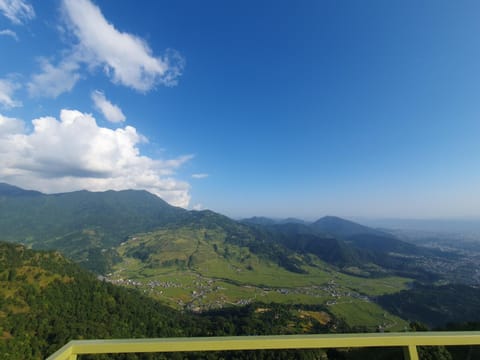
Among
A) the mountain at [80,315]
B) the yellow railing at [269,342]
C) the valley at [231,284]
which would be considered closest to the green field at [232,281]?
the valley at [231,284]

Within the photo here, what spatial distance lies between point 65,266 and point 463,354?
310ft

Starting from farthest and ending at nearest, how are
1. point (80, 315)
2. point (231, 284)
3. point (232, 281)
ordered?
point (232, 281)
point (231, 284)
point (80, 315)

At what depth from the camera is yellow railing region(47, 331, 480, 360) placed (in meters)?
1.42

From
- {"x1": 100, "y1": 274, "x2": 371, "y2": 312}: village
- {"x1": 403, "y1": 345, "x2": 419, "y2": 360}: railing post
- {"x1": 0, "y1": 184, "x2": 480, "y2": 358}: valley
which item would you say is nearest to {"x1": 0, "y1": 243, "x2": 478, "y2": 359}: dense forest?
{"x1": 0, "y1": 184, "x2": 480, "y2": 358}: valley

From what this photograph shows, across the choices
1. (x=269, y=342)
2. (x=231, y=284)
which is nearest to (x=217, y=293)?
(x=231, y=284)

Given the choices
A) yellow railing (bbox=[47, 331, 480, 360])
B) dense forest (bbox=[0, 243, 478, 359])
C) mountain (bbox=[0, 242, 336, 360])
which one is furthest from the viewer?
mountain (bbox=[0, 242, 336, 360])

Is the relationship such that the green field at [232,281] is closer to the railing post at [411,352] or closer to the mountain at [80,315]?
the mountain at [80,315]

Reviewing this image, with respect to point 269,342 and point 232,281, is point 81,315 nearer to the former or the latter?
point 232,281

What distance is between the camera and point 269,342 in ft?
4.93

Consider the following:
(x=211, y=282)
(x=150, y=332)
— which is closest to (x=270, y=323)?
(x=150, y=332)

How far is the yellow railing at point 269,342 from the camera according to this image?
4.65 feet

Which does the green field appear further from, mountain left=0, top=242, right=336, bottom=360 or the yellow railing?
the yellow railing

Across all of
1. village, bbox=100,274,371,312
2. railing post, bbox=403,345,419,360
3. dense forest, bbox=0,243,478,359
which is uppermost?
railing post, bbox=403,345,419,360

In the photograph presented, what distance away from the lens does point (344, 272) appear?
136375 millimetres
